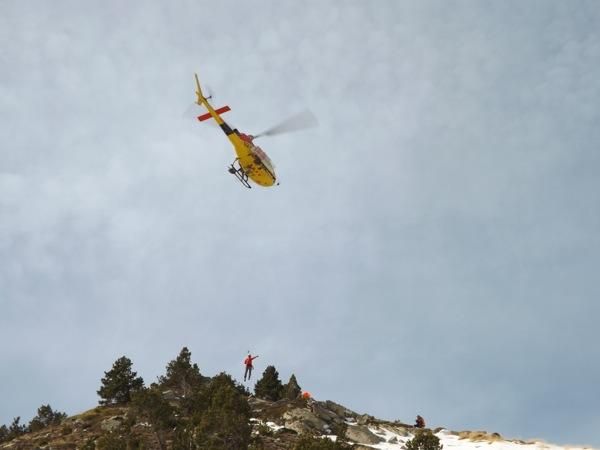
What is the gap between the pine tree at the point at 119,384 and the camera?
4028cm

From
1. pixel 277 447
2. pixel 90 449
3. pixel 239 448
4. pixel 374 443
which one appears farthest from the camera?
pixel 374 443

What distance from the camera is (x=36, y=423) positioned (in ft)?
138

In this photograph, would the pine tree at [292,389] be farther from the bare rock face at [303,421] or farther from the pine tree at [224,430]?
the pine tree at [224,430]

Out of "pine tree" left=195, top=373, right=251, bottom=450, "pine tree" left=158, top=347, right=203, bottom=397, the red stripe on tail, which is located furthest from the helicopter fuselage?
"pine tree" left=195, top=373, right=251, bottom=450

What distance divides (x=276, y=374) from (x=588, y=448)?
22.3 meters

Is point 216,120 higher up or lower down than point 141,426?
higher up

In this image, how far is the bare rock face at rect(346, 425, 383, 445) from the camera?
108 ft

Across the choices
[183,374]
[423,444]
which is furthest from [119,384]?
[423,444]

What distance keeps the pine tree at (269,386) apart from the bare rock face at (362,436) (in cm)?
1034

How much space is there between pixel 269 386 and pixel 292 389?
296 cm

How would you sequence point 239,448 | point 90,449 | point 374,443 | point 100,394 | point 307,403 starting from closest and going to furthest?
1. point 239,448
2. point 90,449
3. point 374,443
4. point 307,403
5. point 100,394

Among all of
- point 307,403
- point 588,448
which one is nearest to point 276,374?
point 307,403

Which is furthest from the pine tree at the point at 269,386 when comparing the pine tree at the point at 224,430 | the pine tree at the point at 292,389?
the pine tree at the point at 224,430

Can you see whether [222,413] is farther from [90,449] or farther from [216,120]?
[216,120]
